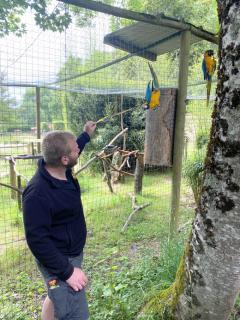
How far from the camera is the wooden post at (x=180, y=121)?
8.41 ft

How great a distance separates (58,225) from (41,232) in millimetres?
151

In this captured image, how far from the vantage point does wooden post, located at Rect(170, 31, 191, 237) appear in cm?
256

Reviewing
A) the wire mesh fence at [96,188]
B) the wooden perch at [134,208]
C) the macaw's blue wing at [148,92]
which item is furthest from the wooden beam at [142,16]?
the wooden perch at [134,208]

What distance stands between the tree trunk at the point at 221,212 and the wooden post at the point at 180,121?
131 cm

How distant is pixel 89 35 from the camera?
7.98ft

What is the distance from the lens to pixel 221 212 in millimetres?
1280

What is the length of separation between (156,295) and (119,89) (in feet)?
7.19

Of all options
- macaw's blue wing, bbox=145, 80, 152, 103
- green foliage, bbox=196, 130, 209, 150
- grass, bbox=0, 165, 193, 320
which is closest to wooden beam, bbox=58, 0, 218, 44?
macaw's blue wing, bbox=145, 80, 152, 103

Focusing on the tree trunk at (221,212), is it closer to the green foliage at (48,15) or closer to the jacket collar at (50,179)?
the jacket collar at (50,179)

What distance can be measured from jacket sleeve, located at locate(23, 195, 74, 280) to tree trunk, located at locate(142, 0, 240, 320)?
68 centimetres

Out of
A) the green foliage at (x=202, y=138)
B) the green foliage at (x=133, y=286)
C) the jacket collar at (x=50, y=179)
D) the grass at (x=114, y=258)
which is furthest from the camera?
the green foliage at (x=202, y=138)

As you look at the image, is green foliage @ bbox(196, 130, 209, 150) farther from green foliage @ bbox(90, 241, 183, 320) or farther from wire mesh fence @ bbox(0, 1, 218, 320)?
green foliage @ bbox(90, 241, 183, 320)

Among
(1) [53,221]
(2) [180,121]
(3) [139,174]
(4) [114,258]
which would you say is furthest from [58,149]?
(3) [139,174]

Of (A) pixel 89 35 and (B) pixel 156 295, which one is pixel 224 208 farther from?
(A) pixel 89 35
